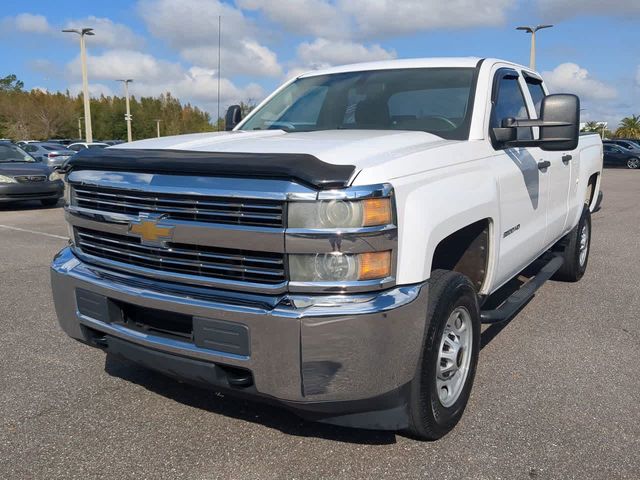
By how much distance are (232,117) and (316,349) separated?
9.93 ft

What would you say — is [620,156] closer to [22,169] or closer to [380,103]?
[22,169]

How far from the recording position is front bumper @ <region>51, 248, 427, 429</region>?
232 cm

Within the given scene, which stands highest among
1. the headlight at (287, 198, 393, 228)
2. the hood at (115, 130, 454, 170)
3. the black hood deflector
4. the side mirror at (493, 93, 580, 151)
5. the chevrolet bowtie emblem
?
the side mirror at (493, 93, 580, 151)

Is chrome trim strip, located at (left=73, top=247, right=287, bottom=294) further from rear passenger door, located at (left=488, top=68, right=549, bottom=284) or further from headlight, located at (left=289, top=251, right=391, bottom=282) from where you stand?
rear passenger door, located at (left=488, top=68, right=549, bottom=284)

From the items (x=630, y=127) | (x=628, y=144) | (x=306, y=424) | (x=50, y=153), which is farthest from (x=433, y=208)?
(x=630, y=127)

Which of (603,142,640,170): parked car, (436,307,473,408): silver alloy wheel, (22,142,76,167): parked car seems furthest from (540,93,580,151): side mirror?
(603,142,640,170): parked car

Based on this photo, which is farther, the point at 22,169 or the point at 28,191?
the point at 22,169

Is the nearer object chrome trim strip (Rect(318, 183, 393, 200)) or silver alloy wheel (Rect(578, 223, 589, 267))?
chrome trim strip (Rect(318, 183, 393, 200))

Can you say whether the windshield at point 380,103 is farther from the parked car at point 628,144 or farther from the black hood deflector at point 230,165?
the parked car at point 628,144

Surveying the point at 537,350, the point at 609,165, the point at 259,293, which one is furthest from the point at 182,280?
the point at 609,165

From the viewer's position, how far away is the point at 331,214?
233 cm

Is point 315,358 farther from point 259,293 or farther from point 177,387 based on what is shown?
point 177,387

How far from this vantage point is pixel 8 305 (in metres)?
5.26

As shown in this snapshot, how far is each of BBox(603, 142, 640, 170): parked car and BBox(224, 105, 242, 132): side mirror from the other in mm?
33828
